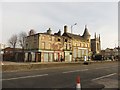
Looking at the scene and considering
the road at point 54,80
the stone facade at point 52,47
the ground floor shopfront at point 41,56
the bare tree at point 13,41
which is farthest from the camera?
the bare tree at point 13,41

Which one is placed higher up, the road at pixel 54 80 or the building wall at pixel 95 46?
the building wall at pixel 95 46

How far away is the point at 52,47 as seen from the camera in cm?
6328

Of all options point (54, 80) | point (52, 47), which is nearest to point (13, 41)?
point (52, 47)

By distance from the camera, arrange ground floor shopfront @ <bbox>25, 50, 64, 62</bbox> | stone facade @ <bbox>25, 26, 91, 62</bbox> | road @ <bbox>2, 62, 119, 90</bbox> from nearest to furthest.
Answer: road @ <bbox>2, 62, 119, 90</bbox> < ground floor shopfront @ <bbox>25, 50, 64, 62</bbox> < stone facade @ <bbox>25, 26, 91, 62</bbox>

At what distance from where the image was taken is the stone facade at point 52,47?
58.5m

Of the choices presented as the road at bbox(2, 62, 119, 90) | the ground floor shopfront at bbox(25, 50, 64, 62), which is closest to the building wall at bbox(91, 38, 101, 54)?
the ground floor shopfront at bbox(25, 50, 64, 62)

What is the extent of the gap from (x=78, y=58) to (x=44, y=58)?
19144 millimetres

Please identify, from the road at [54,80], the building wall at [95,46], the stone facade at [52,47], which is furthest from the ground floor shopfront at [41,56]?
the building wall at [95,46]

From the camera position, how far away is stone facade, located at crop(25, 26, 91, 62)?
5850 cm

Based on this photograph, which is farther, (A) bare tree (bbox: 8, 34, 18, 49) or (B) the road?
(A) bare tree (bbox: 8, 34, 18, 49)

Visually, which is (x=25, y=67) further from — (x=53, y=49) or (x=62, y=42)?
(x=62, y=42)

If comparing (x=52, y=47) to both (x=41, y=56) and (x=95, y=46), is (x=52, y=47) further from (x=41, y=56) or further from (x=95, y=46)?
(x=95, y=46)

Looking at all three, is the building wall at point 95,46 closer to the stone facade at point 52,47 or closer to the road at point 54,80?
the stone facade at point 52,47

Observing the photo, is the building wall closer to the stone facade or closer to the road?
the stone facade
